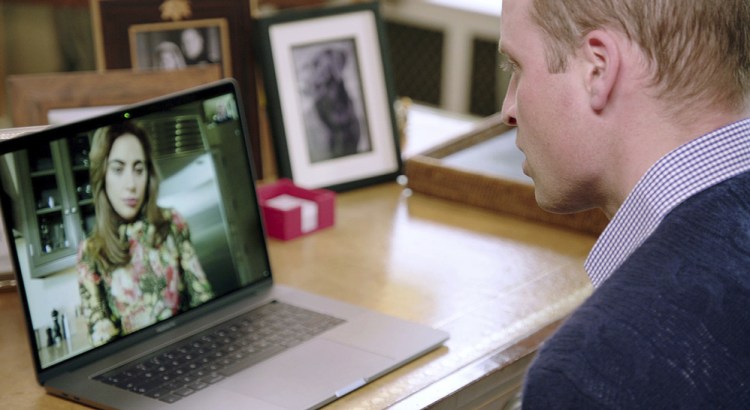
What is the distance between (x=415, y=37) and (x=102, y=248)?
3.38m

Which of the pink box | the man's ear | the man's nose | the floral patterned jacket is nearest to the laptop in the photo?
the floral patterned jacket

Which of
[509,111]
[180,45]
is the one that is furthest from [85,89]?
[509,111]

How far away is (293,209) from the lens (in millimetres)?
1818

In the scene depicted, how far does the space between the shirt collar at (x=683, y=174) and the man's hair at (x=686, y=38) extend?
41 mm

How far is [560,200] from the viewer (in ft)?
3.99

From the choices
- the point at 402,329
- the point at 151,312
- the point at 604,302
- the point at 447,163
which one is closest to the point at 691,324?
the point at 604,302

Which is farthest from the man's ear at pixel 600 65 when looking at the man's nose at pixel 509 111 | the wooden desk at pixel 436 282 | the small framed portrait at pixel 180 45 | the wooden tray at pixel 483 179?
the small framed portrait at pixel 180 45

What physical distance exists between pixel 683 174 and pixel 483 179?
922 millimetres

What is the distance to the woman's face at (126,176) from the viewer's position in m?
1.41

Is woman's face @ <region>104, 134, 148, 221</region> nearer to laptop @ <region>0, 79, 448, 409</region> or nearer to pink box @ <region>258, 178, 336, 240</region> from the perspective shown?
laptop @ <region>0, 79, 448, 409</region>

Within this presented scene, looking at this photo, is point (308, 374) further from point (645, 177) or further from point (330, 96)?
point (330, 96)

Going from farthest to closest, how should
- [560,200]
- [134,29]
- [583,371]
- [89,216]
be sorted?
1. [134,29]
2. [89,216]
3. [560,200]
4. [583,371]

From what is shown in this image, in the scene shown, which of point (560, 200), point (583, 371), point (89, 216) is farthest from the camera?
point (89, 216)

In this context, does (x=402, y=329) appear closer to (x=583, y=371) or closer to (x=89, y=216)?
(x=89, y=216)
